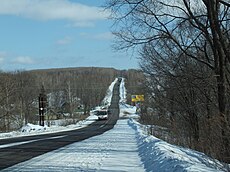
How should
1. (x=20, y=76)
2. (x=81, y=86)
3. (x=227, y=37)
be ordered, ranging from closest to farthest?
(x=227, y=37) < (x=20, y=76) < (x=81, y=86)

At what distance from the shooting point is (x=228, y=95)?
1523 centimetres

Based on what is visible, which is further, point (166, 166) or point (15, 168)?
point (15, 168)

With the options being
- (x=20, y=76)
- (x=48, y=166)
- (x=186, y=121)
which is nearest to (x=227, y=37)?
(x=48, y=166)

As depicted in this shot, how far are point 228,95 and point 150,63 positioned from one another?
37.8 ft

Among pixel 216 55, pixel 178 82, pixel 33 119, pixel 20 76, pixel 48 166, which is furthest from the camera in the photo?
pixel 20 76

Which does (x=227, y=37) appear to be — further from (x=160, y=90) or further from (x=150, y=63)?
(x=160, y=90)

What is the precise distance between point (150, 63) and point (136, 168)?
15025 millimetres

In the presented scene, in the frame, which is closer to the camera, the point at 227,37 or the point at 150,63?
the point at 227,37

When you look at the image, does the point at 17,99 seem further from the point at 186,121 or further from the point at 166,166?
the point at 166,166

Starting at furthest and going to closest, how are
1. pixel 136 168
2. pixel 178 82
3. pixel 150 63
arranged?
pixel 150 63, pixel 178 82, pixel 136 168

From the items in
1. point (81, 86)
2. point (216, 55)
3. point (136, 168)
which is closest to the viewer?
point (136, 168)

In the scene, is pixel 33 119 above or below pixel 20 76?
below

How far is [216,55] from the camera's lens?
14.4 meters

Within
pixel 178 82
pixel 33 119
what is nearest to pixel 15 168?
pixel 178 82
